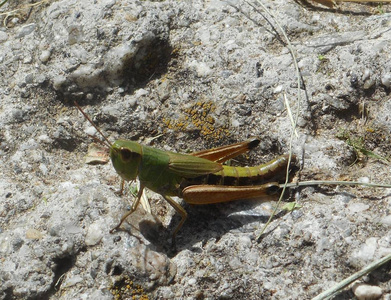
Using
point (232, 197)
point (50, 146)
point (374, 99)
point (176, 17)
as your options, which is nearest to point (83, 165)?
point (50, 146)

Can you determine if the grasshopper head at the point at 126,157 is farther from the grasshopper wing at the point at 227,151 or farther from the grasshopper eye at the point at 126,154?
the grasshopper wing at the point at 227,151

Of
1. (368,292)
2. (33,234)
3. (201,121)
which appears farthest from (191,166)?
(368,292)

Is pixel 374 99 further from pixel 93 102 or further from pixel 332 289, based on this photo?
pixel 93 102

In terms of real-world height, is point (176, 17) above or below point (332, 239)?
above

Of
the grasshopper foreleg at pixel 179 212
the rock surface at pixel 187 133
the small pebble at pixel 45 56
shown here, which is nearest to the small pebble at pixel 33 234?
the rock surface at pixel 187 133

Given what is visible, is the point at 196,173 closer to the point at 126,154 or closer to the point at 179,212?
the point at 179,212
